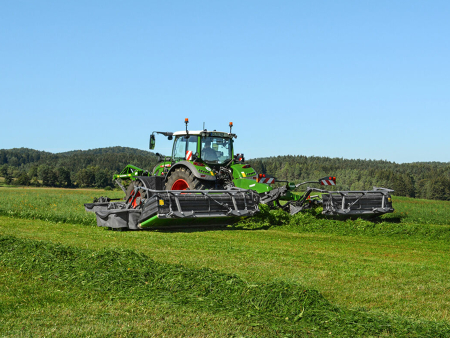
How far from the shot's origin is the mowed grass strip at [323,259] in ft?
15.6

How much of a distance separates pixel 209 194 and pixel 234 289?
576 cm

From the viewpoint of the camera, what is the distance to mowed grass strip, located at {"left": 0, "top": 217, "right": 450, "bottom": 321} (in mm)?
4762

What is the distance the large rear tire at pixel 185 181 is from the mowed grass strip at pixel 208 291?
498cm

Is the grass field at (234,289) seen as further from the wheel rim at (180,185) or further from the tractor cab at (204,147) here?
the tractor cab at (204,147)

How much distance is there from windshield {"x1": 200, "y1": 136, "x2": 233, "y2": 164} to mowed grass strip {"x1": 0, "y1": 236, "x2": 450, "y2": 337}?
6.50m

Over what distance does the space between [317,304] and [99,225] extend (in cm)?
789

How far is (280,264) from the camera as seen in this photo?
6.34 metres

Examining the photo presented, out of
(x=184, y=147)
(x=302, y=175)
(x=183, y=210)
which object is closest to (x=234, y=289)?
(x=183, y=210)

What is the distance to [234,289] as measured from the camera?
15.6ft

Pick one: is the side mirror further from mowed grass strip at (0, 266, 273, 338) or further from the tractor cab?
Result: mowed grass strip at (0, 266, 273, 338)

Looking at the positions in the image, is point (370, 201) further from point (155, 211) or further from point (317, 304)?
point (317, 304)

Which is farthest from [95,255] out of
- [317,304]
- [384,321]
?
[384,321]

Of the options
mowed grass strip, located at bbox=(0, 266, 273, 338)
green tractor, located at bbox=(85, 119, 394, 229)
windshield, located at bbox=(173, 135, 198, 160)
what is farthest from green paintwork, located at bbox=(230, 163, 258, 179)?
mowed grass strip, located at bbox=(0, 266, 273, 338)

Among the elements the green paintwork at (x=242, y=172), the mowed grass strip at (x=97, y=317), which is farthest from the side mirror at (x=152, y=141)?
the mowed grass strip at (x=97, y=317)
